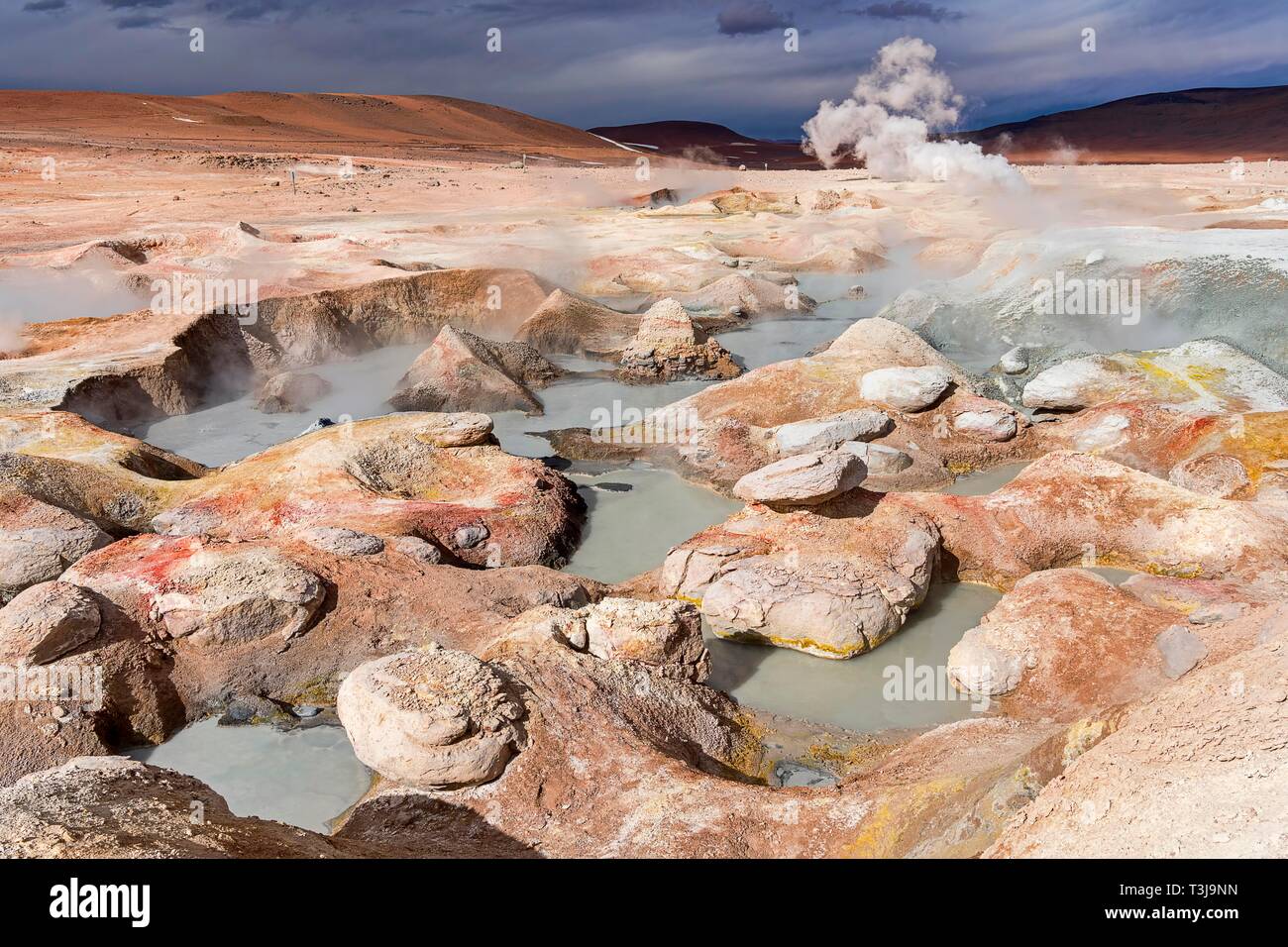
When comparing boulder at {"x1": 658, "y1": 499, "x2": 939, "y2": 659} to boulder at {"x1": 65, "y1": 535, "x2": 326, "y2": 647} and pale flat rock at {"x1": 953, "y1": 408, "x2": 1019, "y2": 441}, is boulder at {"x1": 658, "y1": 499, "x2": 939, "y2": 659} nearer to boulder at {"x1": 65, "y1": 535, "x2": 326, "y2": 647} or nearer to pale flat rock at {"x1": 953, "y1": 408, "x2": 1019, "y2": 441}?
boulder at {"x1": 65, "y1": 535, "x2": 326, "y2": 647}

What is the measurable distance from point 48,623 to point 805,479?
206 inches

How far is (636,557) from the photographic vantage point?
8461 mm

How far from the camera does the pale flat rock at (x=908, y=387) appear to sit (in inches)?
411

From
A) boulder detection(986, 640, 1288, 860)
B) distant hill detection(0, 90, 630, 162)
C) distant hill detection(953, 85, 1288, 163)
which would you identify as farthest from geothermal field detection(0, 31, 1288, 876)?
distant hill detection(953, 85, 1288, 163)

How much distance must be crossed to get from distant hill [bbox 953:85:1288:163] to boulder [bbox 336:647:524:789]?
50.6m

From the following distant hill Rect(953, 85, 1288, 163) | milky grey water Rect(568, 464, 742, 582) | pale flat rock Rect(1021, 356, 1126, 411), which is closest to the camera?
milky grey water Rect(568, 464, 742, 582)

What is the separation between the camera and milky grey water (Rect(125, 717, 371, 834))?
5086 millimetres

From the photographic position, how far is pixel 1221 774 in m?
2.78

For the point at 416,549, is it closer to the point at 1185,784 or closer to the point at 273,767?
the point at 273,767

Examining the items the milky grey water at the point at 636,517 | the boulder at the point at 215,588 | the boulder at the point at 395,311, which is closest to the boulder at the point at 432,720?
the boulder at the point at 215,588

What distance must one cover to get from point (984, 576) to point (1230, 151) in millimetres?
51342

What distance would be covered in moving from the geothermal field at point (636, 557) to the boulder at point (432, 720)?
2cm

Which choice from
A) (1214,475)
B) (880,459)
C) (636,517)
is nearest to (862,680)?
(636,517)

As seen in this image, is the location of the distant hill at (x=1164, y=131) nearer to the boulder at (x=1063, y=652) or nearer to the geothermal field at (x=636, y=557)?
the geothermal field at (x=636, y=557)
